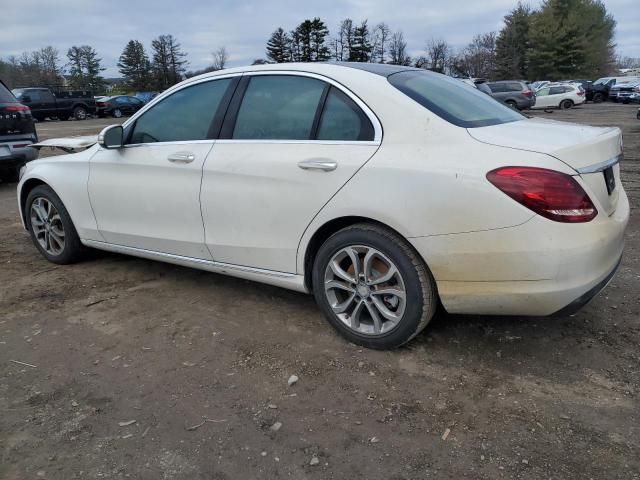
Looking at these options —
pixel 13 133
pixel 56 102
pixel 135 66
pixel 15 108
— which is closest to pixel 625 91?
pixel 56 102

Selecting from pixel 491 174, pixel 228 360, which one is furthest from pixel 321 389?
pixel 491 174

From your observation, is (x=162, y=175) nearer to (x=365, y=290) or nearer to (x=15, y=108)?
(x=365, y=290)

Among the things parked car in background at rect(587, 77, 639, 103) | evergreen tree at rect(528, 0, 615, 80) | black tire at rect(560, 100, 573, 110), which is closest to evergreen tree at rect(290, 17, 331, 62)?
evergreen tree at rect(528, 0, 615, 80)

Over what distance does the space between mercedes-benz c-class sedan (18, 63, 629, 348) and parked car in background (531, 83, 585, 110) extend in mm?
31639

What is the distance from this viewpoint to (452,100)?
3.21 meters

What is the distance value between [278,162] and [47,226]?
2713 millimetres

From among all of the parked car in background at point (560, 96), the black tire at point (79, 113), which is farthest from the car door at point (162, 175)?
the black tire at point (79, 113)

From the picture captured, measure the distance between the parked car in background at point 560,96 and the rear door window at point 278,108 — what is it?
3164cm

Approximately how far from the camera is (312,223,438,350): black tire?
9.38ft

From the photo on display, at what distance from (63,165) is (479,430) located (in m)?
3.85

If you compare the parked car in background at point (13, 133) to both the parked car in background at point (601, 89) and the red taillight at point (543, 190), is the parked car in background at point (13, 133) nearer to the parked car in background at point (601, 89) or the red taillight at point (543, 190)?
the red taillight at point (543, 190)

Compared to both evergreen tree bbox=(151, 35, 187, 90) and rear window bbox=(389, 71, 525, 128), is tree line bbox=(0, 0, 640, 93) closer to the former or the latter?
evergreen tree bbox=(151, 35, 187, 90)

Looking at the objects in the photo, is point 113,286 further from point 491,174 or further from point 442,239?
point 491,174

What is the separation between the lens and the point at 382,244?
2.90 meters
